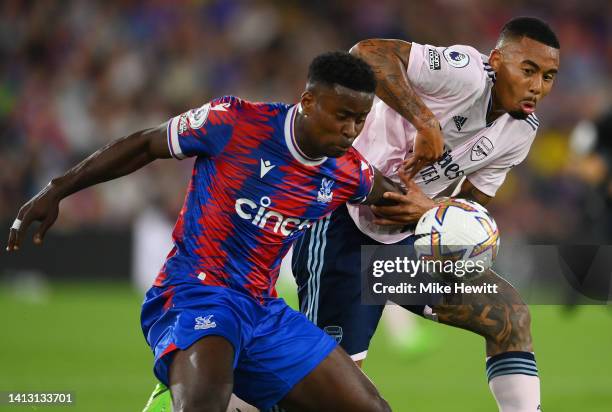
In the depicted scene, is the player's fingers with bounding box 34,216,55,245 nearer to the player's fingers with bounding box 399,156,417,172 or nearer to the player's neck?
the player's neck

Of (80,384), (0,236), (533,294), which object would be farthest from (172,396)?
(0,236)

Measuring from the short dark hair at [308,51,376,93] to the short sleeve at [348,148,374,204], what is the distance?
497mm

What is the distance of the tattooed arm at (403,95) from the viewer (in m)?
4.98

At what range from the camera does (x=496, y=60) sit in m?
5.31

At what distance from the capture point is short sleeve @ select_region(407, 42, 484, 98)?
520 cm

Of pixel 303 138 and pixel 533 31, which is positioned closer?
pixel 303 138

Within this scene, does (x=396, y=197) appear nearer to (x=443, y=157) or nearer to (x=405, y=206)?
(x=405, y=206)

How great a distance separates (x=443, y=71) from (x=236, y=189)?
53.8 inches

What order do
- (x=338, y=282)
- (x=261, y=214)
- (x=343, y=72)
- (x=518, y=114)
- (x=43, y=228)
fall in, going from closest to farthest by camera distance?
(x=343, y=72), (x=43, y=228), (x=261, y=214), (x=518, y=114), (x=338, y=282)

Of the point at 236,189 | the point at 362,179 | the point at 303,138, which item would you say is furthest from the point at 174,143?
the point at 362,179

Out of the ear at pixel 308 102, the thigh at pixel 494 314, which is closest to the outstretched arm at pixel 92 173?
the ear at pixel 308 102

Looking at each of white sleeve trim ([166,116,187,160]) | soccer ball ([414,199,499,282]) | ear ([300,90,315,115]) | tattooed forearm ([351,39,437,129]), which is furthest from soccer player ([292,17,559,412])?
white sleeve trim ([166,116,187,160])

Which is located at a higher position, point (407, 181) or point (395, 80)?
point (395, 80)

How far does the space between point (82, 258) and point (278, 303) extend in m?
10.9
